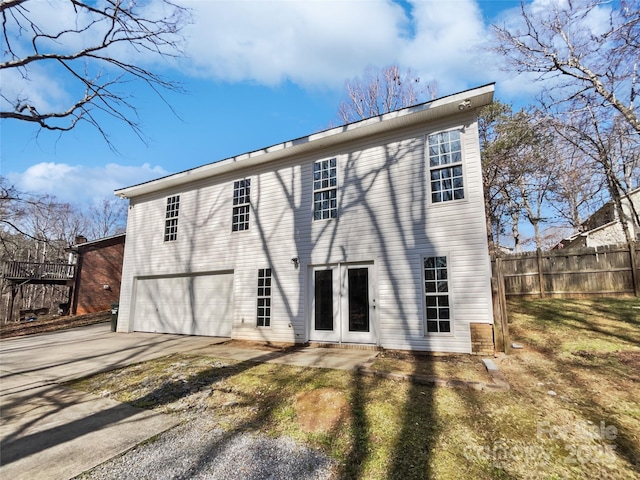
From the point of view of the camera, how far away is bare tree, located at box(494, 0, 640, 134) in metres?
8.37

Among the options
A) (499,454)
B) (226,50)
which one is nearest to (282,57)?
(226,50)

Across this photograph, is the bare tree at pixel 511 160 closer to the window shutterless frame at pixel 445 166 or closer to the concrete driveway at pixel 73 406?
the window shutterless frame at pixel 445 166

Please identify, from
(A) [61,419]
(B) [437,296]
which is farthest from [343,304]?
(A) [61,419]

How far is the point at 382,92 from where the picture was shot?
1792cm

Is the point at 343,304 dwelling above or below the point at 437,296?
below

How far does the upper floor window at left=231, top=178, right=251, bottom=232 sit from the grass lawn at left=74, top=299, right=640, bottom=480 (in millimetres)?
4373

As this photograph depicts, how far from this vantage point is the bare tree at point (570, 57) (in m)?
8.37

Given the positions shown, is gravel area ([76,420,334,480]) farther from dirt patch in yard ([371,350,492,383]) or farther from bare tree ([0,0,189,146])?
bare tree ([0,0,189,146])

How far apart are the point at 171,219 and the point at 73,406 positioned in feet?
25.7

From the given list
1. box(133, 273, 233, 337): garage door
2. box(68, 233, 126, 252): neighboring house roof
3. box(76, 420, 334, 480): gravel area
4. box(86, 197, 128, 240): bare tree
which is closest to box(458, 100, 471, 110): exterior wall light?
box(76, 420, 334, 480): gravel area

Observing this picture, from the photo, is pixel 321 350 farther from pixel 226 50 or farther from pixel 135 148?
pixel 226 50

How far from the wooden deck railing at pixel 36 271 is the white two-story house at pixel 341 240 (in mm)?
11264

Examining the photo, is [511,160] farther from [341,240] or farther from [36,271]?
[36,271]

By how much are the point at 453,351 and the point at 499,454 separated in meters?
3.61
